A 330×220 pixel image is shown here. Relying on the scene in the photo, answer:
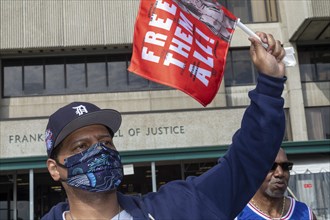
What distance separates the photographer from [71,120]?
259 centimetres

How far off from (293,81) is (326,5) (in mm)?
3378

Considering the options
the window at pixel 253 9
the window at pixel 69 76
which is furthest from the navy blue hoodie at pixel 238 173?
the window at pixel 253 9

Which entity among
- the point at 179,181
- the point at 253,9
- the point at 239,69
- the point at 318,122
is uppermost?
the point at 253,9

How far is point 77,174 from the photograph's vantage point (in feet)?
8.54

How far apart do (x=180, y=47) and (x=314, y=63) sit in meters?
19.0

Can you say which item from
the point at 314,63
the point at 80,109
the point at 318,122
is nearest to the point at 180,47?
the point at 80,109

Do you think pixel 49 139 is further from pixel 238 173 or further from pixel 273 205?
pixel 273 205

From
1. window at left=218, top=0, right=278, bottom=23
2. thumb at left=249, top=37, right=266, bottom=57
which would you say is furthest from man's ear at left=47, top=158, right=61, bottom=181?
window at left=218, top=0, right=278, bottom=23

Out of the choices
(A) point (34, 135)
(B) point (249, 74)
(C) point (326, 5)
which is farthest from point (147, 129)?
(C) point (326, 5)

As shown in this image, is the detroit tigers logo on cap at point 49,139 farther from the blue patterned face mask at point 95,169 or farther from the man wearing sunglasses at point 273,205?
the man wearing sunglasses at point 273,205

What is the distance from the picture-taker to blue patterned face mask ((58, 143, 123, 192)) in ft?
8.32

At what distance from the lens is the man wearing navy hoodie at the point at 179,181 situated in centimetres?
235

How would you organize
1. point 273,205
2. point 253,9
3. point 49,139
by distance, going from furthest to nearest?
point 253,9
point 273,205
point 49,139

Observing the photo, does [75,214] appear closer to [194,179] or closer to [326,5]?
[194,179]
